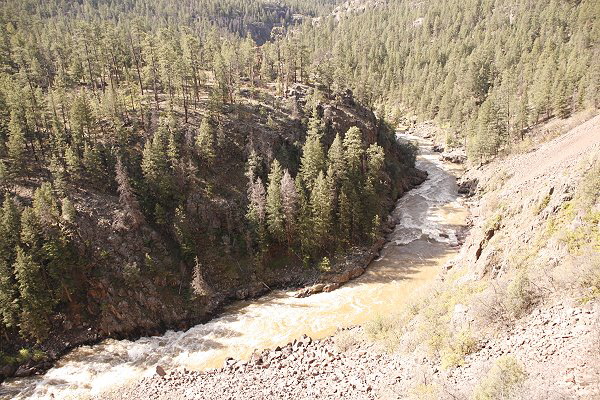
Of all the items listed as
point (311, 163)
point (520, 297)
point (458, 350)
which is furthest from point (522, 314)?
point (311, 163)

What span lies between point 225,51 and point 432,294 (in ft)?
262

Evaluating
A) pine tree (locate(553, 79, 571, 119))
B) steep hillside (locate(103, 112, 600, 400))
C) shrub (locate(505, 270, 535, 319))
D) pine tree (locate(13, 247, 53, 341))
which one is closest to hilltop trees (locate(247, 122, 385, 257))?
steep hillside (locate(103, 112, 600, 400))

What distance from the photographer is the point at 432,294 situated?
3131 centimetres

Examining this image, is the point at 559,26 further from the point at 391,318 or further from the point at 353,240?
the point at 391,318

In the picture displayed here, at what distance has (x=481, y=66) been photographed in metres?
128

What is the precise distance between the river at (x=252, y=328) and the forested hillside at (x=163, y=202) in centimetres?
231

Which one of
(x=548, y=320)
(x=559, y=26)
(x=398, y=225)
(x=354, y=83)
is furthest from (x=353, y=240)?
(x=559, y=26)

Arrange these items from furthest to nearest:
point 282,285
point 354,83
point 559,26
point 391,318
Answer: point 559,26 → point 354,83 → point 282,285 → point 391,318

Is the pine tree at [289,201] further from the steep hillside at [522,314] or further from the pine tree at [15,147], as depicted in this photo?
the pine tree at [15,147]

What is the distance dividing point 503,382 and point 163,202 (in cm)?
4634

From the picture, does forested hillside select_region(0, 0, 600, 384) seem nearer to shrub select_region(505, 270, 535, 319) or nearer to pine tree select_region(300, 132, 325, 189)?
pine tree select_region(300, 132, 325, 189)

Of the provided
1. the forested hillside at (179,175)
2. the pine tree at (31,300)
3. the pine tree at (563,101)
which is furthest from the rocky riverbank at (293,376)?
the pine tree at (563,101)

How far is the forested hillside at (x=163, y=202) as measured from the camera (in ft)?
134

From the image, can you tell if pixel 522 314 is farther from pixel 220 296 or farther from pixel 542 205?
pixel 220 296
